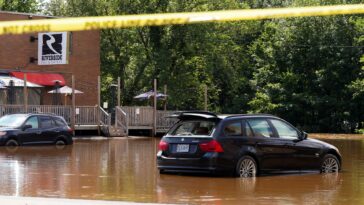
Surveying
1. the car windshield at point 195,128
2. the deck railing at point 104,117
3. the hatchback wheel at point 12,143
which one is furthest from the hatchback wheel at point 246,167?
the deck railing at point 104,117

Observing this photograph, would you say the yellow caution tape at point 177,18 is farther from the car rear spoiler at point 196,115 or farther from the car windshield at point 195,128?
the car rear spoiler at point 196,115

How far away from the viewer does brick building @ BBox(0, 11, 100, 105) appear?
137 ft

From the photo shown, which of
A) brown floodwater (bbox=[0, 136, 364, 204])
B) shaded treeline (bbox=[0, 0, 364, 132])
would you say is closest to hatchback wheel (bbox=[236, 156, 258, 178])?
brown floodwater (bbox=[0, 136, 364, 204])

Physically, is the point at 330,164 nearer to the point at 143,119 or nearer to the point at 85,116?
the point at 85,116

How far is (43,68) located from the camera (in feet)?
144

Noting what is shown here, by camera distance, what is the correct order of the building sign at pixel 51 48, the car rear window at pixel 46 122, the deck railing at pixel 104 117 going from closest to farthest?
the car rear window at pixel 46 122
the deck railing at pixel 104 117
the building sign at pixel 51 48

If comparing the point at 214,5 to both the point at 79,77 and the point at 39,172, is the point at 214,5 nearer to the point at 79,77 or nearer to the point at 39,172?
the point at 79,77

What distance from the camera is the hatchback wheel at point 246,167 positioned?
51.2 ft

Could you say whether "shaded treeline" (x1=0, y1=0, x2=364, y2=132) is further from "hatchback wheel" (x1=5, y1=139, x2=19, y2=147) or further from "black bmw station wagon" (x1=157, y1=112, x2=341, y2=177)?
"black bmw station wagon" (x1=157, y1=112, x2=341, y2=177)

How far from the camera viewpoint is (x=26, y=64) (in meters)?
Result: 43.2

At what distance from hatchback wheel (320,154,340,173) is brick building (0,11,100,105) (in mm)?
24943

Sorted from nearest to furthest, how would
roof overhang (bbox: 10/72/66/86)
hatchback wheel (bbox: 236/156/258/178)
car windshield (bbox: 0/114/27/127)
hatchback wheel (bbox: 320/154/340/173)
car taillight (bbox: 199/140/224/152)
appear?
car taillight (bbox: 199/140/224/152), hatchback wheel (bbox: 236/156/258/178), hatchback wheel (bbox: 320/154/340/173), car windshield (bbox: 0/114/27/127), roof overhang (bbox: 10/72/66/86)

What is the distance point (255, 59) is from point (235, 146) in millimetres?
46161

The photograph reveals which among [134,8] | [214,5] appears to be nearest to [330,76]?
[214,5]
